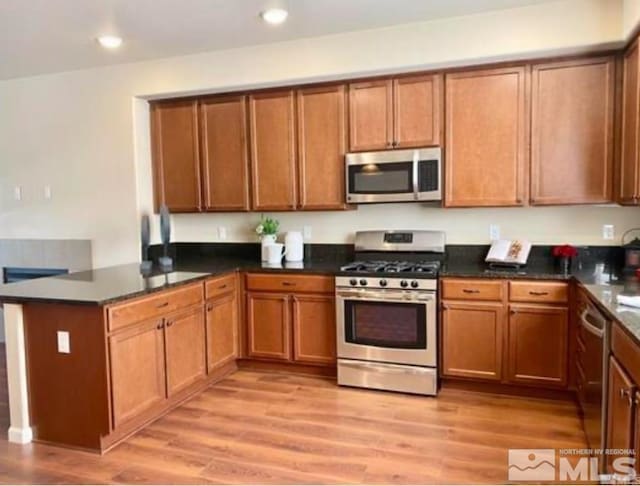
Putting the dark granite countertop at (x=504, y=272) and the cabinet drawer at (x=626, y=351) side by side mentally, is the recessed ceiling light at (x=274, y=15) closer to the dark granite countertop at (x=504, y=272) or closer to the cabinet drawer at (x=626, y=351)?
the dark granite countertop at (x=504, y=272)

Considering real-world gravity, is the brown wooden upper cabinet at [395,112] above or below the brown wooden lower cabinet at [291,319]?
above

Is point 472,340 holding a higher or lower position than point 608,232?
lower

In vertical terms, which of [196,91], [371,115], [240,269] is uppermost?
[196,91]

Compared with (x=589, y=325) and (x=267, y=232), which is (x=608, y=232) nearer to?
(x=589, y=325)

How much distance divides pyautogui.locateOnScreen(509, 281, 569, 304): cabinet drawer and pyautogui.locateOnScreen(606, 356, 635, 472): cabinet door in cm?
113

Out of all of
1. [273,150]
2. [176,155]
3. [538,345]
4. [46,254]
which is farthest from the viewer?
[46,254]

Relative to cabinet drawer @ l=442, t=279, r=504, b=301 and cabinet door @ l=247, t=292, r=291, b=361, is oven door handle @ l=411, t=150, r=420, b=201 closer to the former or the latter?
cabinet drawer @ l=442, t=279, r=504, b=301

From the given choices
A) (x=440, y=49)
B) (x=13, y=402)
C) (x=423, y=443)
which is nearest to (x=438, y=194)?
(x=440, y=49)

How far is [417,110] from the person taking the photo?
3.67m

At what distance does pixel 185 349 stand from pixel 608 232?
10.3 feet

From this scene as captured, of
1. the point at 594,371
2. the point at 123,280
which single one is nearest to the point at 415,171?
the point at 594,371

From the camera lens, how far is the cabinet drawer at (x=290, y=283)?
12.3 feet

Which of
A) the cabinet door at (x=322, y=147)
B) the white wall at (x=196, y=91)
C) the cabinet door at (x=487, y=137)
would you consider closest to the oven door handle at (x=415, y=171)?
the cabinet door at (x=487, y=137)

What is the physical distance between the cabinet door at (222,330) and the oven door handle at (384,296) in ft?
2.96
